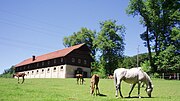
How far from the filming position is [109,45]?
241 feet

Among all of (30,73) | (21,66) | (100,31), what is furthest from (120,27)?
(21,66)

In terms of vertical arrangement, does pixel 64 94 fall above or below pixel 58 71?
below

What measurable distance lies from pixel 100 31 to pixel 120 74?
61.6 metres

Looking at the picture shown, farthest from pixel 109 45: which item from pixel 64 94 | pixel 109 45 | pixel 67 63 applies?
pixel 64 94

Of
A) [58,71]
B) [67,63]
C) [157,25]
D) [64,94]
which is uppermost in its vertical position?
[157,25]

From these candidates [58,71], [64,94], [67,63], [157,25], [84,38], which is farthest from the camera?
[84,38]

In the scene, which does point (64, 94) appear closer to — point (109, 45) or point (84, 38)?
point (109, 45)

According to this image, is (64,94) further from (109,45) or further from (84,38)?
(84,38)

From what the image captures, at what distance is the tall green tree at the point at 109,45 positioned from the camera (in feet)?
245

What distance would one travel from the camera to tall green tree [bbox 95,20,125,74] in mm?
74656

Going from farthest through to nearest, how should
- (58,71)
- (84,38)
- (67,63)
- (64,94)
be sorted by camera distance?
(84,38) < (58,71) < (67,63) < (64,94)

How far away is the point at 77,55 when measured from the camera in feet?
240

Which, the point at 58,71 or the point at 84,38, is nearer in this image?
the point at 58,71

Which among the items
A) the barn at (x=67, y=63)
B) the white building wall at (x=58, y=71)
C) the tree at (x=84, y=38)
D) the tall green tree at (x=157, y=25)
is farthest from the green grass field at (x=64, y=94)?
the tree at (x=84, y=38)
